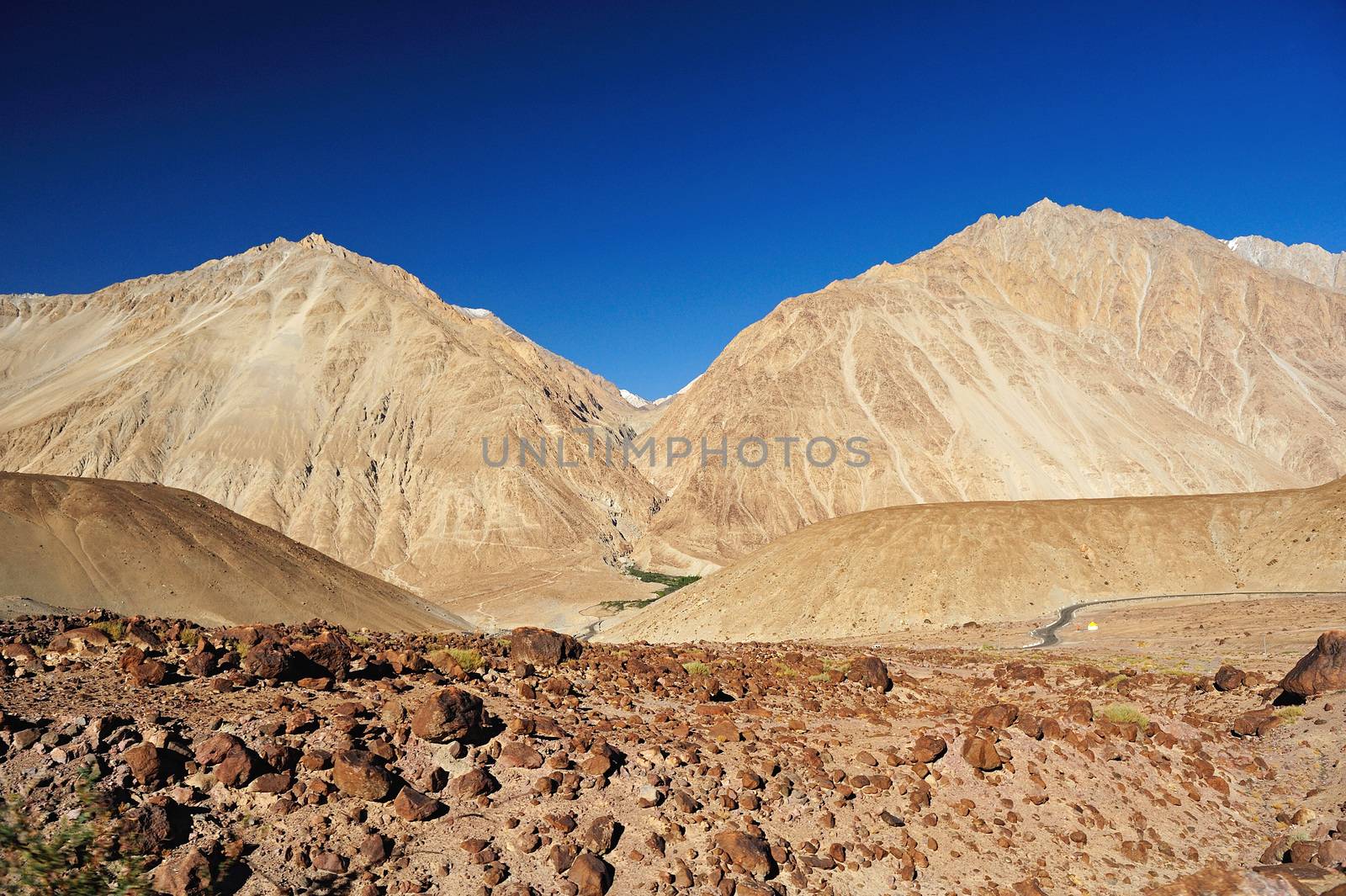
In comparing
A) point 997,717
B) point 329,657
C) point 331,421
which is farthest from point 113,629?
point 331,421

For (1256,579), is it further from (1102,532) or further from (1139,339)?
(1139,339)

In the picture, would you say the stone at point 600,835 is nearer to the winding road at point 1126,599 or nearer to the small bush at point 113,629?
the small bush at point 113,629

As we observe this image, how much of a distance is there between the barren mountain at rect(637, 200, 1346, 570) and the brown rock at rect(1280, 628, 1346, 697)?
80170 millimetres

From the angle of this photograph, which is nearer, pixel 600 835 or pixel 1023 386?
pixel 600 835

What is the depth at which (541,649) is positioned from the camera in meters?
12.4

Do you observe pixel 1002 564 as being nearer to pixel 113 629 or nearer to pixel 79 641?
pixel 113 629

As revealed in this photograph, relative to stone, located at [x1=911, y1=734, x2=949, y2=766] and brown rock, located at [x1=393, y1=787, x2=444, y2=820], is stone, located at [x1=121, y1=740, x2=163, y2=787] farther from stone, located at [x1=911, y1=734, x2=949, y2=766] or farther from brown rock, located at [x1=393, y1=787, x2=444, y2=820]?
stone, located at [x1=911, y1=734, x2=949, y2=766]

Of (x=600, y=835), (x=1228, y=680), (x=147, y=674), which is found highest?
(x=147, y=674)

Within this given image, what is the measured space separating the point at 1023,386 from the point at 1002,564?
301 ft

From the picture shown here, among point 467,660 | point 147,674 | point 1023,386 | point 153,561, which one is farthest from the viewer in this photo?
point 1023,386

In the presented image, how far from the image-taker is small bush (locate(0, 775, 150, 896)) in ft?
17.8

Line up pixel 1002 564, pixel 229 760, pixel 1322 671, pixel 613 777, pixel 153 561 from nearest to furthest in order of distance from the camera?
pixel 229 760 → pixel 613 777 → pixel 1322 671 → pixel 153 561 → pixel 1002 564


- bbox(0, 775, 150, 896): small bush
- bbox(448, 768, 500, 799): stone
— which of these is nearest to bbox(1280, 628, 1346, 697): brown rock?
bbox(448, 768, 500, 799): stone

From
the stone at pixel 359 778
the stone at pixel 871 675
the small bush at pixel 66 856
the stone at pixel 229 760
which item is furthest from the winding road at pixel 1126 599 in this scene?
the small bush at pixel 66 856
